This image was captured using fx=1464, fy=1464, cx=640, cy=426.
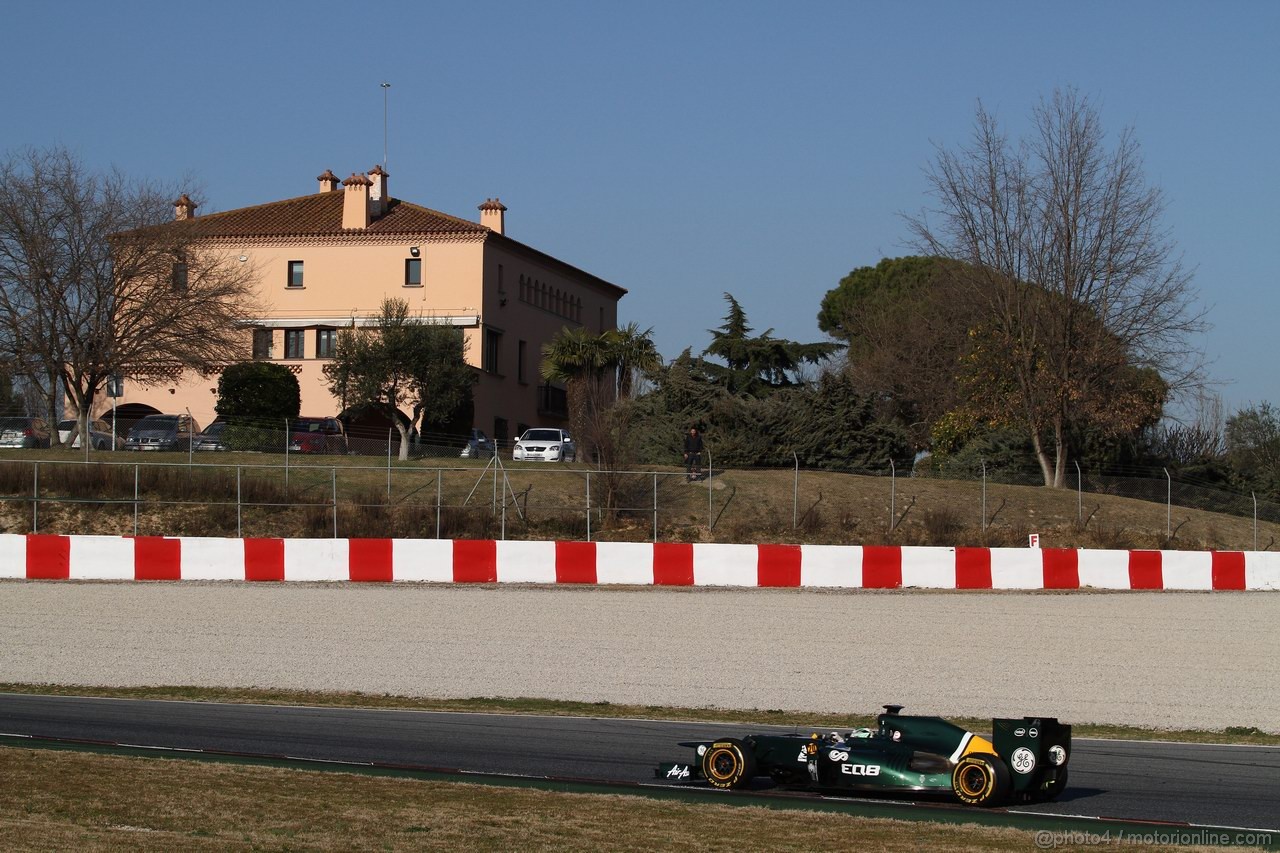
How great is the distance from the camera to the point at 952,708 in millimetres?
13555

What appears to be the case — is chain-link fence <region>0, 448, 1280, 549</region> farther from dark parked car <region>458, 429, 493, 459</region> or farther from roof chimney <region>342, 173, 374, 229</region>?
roof chimney <region>342, 173, 374, 229</region>

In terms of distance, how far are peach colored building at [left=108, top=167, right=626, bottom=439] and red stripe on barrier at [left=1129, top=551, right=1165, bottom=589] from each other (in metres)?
37.4

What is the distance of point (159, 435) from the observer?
4062 cm

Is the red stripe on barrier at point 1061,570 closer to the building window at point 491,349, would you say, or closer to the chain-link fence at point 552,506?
the chain-link fence at point 552,506

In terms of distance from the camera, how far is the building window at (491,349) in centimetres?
6103

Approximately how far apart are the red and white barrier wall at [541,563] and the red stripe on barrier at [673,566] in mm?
17

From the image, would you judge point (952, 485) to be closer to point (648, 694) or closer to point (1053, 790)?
point (648, 694)

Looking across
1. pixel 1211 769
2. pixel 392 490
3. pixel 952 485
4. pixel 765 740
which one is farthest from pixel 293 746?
pixel 952 485

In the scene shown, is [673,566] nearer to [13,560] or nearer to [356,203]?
[13,560]

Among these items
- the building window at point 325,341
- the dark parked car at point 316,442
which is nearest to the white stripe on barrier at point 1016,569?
the dark parked car at point 316,442

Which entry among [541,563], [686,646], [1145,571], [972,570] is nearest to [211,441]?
[541,563]

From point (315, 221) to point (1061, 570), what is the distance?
45.3 m

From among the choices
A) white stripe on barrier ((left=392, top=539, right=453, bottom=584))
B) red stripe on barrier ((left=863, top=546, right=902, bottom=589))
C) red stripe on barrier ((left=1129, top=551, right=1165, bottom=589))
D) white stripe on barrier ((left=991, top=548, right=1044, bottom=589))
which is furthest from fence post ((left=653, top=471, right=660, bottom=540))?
red stripe on barrier ((left=1129, top=551, right=1165, bottom=589))

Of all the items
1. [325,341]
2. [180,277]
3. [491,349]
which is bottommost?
[491,349]
